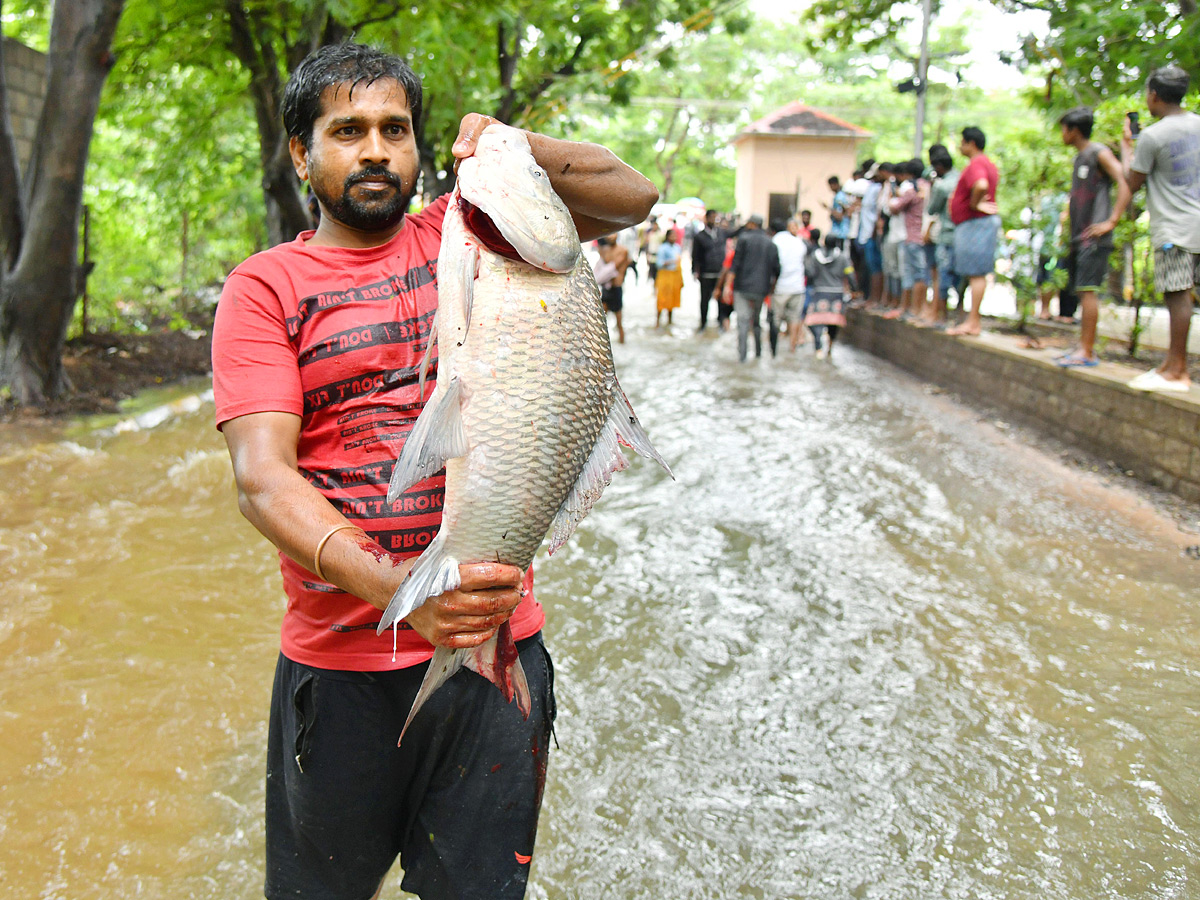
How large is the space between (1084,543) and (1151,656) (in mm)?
1499

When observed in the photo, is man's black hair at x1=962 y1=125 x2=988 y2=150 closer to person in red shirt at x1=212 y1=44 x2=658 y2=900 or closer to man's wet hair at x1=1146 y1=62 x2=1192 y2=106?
man's wet hair at x1=1146 y1=62 x2=1192 y2=106

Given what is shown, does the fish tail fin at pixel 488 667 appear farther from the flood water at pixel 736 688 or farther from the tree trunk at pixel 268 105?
the tree trunk at pixel 268 105

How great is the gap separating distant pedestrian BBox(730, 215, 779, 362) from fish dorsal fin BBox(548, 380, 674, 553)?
10740 millimetres

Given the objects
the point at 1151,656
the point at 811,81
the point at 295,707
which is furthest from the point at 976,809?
the point at 811,81

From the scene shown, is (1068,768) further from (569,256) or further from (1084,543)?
(569,256)

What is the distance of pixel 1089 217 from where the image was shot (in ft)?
26.0

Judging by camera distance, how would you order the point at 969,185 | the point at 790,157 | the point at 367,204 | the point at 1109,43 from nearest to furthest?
the point at 367,204
the point at 969,185
the point at 1109,43
the point at 790,157

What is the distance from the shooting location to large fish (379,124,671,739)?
1599mm

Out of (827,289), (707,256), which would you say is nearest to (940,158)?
(827,289)

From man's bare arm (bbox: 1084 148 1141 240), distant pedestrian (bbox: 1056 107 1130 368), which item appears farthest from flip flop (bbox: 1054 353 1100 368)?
man's bare arm (bbox: 1084 148 1141 240)

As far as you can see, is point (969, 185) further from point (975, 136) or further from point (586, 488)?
point (586, 488)

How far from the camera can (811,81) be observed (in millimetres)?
37531

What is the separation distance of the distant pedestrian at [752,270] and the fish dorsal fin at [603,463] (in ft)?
35.2

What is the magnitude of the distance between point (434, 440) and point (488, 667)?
0.46m
